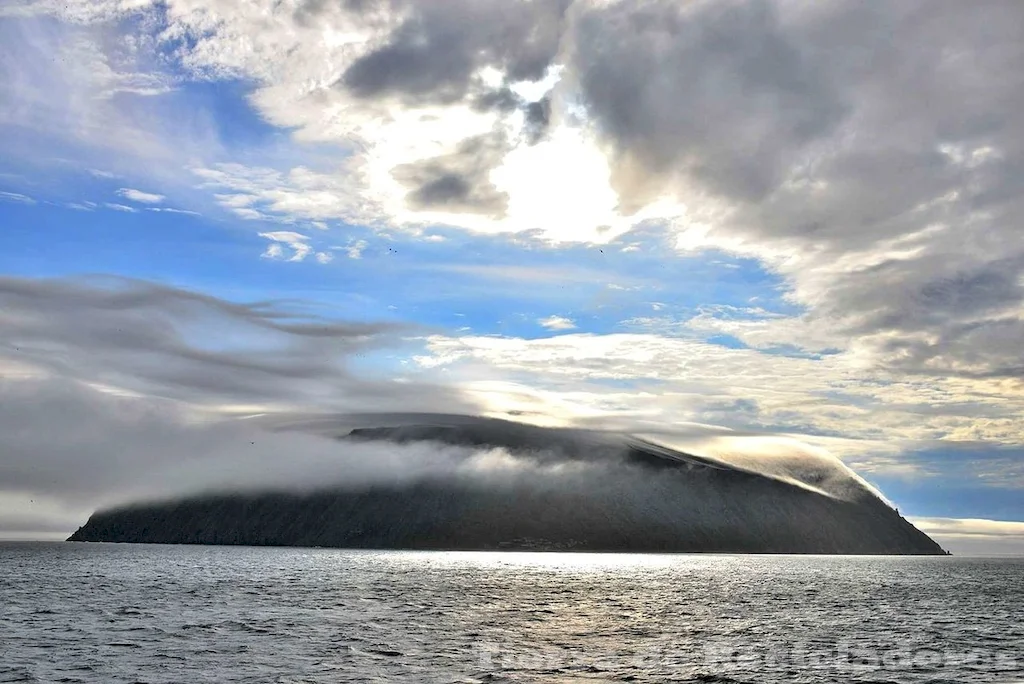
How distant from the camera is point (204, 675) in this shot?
57625 millimetres

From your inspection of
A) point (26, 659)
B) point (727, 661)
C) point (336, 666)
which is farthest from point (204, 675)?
point (727, 661)

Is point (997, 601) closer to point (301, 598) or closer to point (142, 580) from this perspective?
point (301, 598)

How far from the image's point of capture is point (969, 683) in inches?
2331

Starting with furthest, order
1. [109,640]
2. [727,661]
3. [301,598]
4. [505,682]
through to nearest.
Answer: [301,598]
[109,640]
[727,661]
[505,682]

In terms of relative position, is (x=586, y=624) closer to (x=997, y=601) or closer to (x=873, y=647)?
(x=873, y=647)

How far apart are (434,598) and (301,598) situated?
66.6 ft

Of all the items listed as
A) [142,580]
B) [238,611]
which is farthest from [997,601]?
[142,580]

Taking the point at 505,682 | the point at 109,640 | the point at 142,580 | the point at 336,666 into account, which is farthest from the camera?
the point at 142,580

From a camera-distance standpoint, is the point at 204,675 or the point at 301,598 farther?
the point at 301,598

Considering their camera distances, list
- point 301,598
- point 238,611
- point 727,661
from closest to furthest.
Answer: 1. point 727,661
2. point 238,611
3. point 301,598

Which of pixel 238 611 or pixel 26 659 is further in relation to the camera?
pixel 238 611

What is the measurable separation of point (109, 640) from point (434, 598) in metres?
66.0

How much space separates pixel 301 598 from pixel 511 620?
151 feet

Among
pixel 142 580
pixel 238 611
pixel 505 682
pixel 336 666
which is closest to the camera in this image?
pixel 505 682
